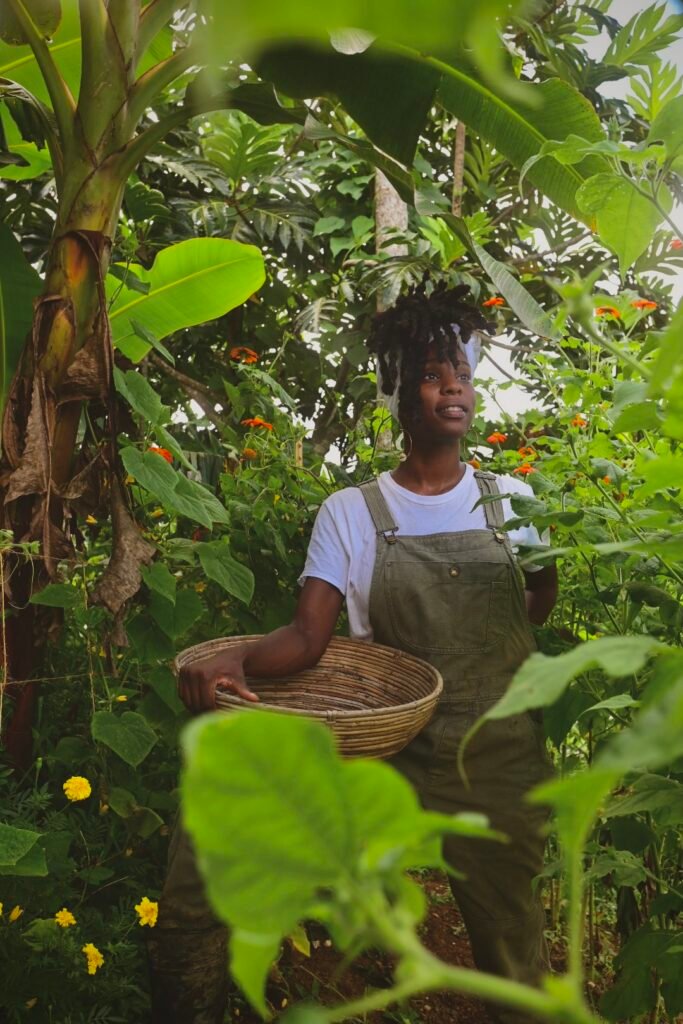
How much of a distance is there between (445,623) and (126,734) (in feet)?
2.11

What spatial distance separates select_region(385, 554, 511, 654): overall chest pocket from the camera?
180cm

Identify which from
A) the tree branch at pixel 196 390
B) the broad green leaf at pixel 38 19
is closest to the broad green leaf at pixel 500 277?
the broad green leaf at pixel 38 19

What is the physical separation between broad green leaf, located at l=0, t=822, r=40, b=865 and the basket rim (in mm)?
348

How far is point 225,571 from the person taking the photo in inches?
70.6

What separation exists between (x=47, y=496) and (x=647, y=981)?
47.8 inches

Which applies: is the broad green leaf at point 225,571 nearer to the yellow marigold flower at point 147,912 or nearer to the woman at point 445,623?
the woman at point 445,623

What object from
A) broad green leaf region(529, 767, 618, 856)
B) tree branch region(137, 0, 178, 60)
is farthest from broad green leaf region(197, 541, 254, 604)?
broad green leaf region(529, 767, 618, 856)

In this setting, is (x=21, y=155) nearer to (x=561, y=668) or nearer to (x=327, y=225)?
Result: (x=327, y=225)

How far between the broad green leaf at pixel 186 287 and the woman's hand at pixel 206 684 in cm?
110

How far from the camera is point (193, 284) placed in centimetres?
239

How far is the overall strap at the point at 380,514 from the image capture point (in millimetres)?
1853

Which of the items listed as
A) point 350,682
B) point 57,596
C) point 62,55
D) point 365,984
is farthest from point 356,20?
point 62,55

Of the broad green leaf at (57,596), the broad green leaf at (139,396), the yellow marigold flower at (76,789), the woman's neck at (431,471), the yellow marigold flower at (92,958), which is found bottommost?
the yellow marigold flower at (92,958)

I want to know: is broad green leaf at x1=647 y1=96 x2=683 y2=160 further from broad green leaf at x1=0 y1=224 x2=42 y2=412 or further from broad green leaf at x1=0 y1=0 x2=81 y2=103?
broad green leaf at x1=0 y1=0 x2=81 y2=103
